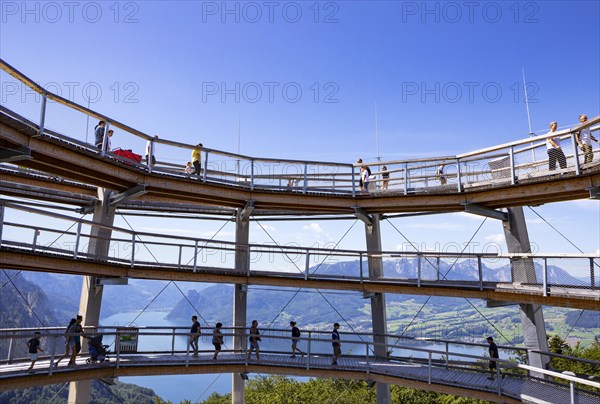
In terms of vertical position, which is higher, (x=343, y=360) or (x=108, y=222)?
(x=108, y=222)

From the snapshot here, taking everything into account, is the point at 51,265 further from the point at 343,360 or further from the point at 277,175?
the point at 343,360

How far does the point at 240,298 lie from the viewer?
67.1 ft

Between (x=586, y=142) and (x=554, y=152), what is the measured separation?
3.73 ft

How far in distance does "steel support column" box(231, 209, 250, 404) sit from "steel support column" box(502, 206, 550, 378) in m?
10.1

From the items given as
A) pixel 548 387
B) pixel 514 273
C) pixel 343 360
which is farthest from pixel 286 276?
pixel 548 387

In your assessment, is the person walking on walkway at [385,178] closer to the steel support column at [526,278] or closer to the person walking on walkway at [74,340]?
the steel support column at [526,278]

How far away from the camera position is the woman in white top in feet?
47.3

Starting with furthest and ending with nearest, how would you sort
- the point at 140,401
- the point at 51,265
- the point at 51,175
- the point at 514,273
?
the point at 140,401 < the point at 51,175 < the point at 514,273 < the point at 51,265

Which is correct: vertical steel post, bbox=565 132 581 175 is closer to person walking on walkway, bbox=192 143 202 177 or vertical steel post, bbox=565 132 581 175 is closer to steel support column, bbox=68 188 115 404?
person walking on walkway, bbox=192 143 202 177

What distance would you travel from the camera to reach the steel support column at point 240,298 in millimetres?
19500

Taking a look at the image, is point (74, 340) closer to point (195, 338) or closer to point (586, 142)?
point (195, 338)

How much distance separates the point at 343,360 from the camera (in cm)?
1873

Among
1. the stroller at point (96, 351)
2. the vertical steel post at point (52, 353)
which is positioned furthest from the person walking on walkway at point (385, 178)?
the vertical steel post at point (52, 353)

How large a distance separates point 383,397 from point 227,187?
10819 millimetres
